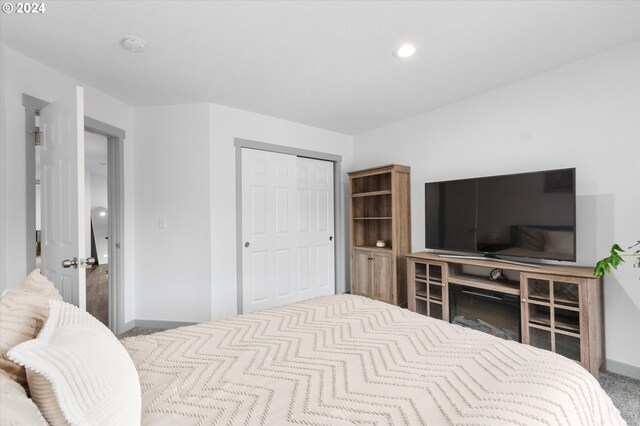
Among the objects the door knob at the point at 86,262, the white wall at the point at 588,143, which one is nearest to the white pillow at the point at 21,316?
the door knob at the point at 86,262

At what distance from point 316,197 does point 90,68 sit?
2715mm

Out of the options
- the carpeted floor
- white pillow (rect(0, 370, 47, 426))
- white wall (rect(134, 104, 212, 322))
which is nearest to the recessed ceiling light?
white wall (rect(134, 104, 212, 322))

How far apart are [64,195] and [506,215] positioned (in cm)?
337

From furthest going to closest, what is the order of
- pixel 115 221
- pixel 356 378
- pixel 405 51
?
pixel 115 221 < pixel 405 51 < pixel 356 378

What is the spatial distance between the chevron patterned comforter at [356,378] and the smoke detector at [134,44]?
192 cm

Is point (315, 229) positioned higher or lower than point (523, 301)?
higher

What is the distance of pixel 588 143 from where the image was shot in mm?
2355

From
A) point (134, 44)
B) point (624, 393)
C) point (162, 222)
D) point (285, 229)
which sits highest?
point (134, 44)

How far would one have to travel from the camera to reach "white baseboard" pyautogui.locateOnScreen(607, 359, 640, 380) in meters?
2.11

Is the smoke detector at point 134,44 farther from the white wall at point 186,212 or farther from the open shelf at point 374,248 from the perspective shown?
the open shelf at point 374,248

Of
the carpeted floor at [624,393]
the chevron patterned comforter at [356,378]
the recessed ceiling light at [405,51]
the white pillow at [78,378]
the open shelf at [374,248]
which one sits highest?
the recessed ceiling light at [405,51]

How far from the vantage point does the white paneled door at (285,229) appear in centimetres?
346

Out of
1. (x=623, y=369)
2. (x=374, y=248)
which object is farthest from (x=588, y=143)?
(x=374, y=248)

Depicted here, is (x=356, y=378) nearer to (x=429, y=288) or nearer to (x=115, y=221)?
(x=429, y=288)
